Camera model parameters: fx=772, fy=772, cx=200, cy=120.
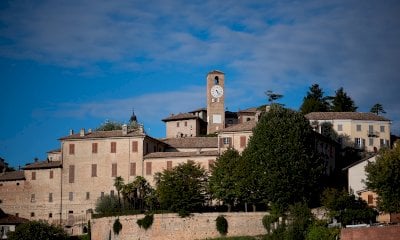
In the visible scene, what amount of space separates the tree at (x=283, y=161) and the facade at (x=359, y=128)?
56.8 feet

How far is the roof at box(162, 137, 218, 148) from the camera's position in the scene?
7638 cm

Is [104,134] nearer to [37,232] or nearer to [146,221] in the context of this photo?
[37,232]

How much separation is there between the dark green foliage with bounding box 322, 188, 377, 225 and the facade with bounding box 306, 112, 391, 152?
23.1 meters

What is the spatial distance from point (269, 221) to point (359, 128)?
26.5 metres

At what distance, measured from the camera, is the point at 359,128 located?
8231 cm

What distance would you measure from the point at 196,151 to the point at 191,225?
1299 centimetres

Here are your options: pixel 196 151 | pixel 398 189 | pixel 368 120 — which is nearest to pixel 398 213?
pixel 398 189

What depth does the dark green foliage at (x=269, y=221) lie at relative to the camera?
59.4m

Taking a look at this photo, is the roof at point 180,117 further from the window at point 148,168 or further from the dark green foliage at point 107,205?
the dark green foliage at point 107,205

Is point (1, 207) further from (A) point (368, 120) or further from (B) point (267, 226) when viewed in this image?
(A) point (368, 120)

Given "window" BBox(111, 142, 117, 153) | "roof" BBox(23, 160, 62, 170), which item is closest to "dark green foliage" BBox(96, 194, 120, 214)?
"window" BBox(111, 142, 117, 153)

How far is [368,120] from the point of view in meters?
82.5

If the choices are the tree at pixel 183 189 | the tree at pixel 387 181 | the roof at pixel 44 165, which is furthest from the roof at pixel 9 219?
the tree at pixel 387 181

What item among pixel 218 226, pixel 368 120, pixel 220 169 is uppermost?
pixel 368 120
